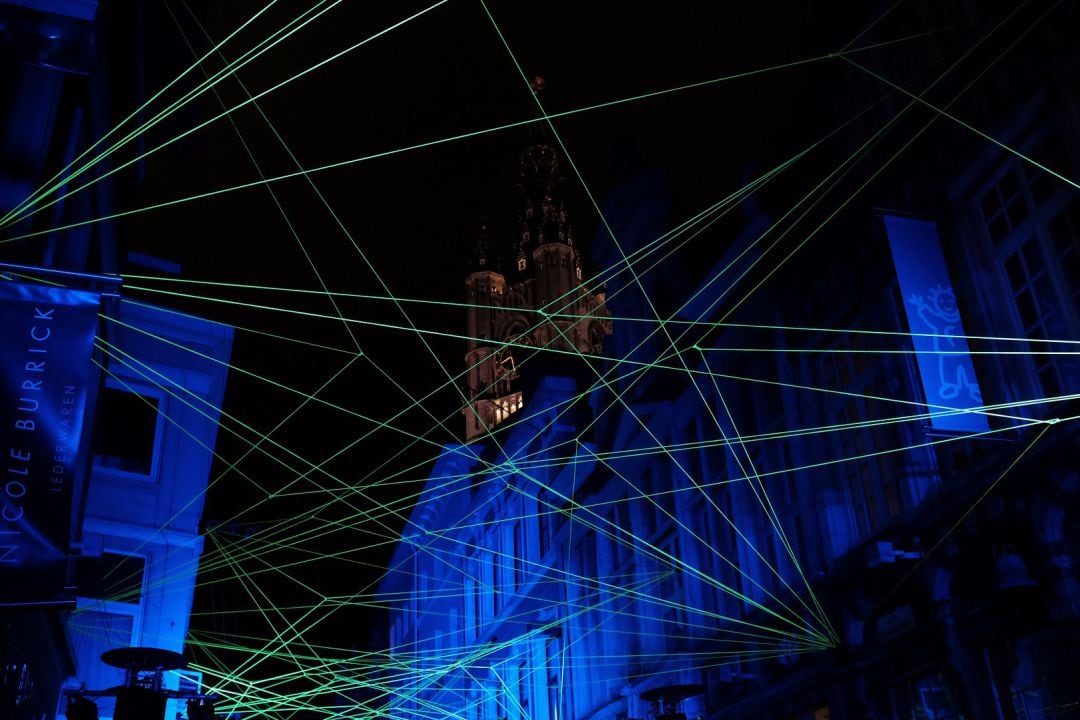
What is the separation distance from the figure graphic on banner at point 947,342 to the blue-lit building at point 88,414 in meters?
9.32

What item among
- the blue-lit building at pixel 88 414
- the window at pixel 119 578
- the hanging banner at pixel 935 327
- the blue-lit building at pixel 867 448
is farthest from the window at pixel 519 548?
the hanging banner at pixel 935 327

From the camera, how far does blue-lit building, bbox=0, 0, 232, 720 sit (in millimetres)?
6852

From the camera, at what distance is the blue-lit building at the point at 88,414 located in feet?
22.5

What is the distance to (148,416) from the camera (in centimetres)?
2064

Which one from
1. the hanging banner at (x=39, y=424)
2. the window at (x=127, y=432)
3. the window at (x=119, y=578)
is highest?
the window at (x=127, y=432)

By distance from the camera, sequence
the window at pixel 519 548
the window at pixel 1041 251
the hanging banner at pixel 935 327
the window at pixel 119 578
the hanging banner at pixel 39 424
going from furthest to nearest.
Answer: the window at pixel 519 548 → the window at pixel 119 578 → the hanging banner at pixel 935 327 → the window at pixel 1041 251 → the hanging banner at pixel 39 424

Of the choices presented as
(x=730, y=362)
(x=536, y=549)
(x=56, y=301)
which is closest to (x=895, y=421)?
(x=730, y=362)

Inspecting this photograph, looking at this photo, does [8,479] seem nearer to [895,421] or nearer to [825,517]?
[895,421]

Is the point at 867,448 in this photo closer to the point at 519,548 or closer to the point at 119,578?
the point at 119,578

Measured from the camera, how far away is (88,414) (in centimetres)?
1362

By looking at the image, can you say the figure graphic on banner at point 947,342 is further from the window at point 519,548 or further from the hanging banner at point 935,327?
the window at point 519,548

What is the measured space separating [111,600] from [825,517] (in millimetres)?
12928

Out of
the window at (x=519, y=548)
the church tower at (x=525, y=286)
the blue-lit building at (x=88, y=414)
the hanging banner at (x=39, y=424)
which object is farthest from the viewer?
the church tower at (x=525, y=286)

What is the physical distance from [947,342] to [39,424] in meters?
10.1
